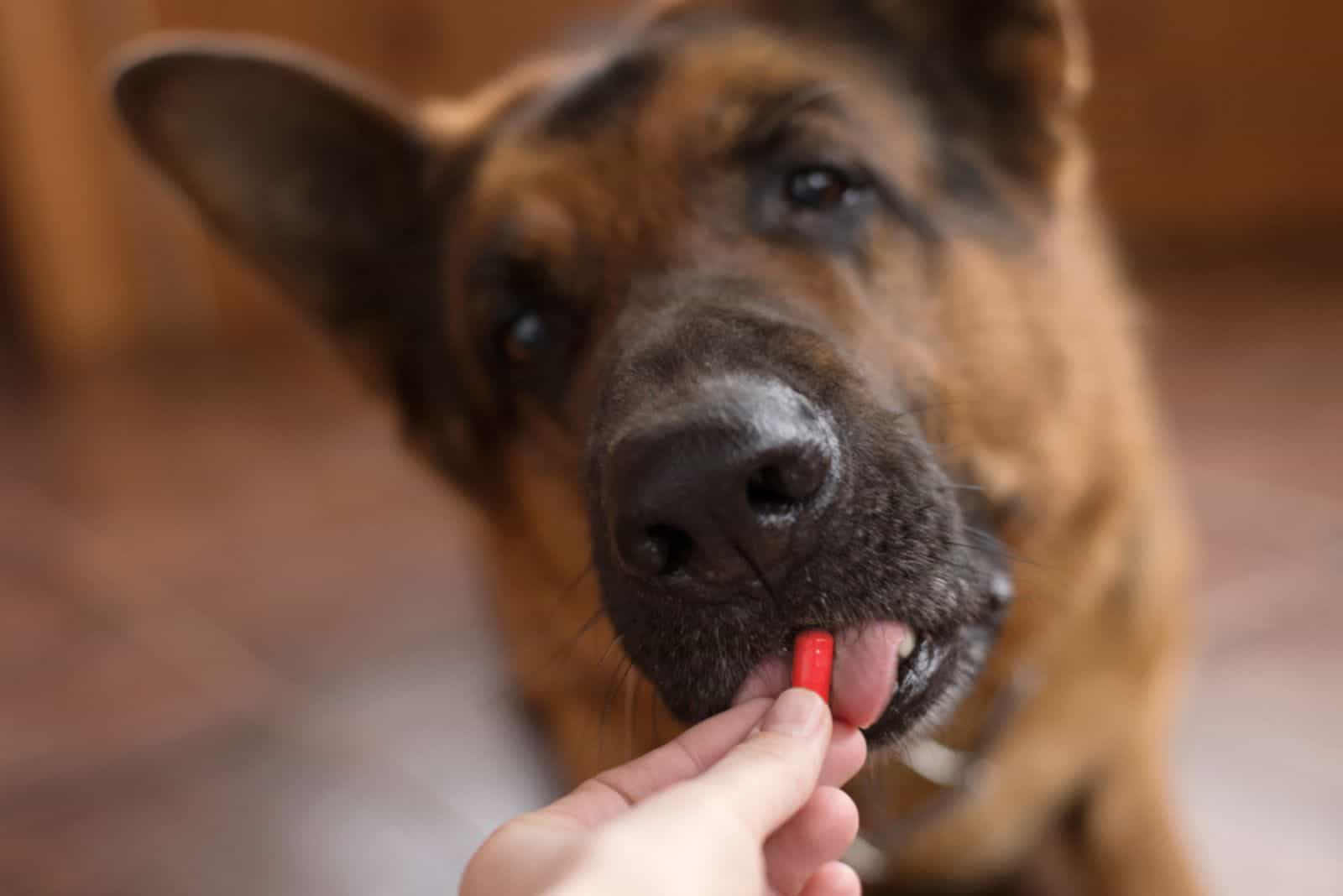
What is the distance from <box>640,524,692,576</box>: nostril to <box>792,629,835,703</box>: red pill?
0.38 ft

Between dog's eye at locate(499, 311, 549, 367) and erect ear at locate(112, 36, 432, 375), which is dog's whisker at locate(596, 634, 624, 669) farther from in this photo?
erect ear at locate(112, 36, 432, 375)

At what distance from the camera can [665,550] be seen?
40.4 inches

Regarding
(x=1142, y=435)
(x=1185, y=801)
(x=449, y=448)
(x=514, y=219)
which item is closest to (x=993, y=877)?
(x=1185, y=801)

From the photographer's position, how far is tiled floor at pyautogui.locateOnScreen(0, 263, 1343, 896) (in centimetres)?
195

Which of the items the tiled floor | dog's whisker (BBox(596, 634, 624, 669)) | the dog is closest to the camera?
dog's whisker (BBox(596, 634, 624, 669))

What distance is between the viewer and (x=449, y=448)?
1910 millimetres

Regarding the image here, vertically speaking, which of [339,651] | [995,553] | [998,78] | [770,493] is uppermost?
[998,78]

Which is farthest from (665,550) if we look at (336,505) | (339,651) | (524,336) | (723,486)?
(336,505)

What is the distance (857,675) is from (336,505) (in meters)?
2.61

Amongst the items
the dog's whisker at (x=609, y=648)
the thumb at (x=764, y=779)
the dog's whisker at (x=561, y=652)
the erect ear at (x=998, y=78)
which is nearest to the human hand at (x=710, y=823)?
the thumb at (x=764, y=779)

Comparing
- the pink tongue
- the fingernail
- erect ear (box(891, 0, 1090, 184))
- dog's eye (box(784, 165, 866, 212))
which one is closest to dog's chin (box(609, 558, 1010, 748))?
the pink tongue

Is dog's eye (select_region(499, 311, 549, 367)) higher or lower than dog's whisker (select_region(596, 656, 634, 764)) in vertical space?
higher

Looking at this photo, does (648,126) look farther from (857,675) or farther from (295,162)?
(857,675)

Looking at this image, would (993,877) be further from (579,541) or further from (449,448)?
(449,448)
